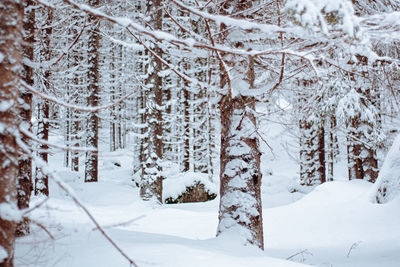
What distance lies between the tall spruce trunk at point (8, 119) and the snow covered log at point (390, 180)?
6.42 meters

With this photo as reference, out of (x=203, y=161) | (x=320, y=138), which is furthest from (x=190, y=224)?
(x=203, y=161)

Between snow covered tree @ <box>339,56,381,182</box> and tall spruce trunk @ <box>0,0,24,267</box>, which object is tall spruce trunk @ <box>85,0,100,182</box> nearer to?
snow covered tree @ <box>339,56,381,182</box>

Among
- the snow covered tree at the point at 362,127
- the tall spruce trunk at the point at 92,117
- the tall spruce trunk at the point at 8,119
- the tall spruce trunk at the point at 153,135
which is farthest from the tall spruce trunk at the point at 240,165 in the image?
the tall spruce trunk at the point at 92,117

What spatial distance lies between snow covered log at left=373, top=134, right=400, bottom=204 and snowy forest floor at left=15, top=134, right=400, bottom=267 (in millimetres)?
230

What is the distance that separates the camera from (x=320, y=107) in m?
11.3

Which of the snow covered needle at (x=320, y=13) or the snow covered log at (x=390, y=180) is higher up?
the snow covered needle at (x=320, y=13)

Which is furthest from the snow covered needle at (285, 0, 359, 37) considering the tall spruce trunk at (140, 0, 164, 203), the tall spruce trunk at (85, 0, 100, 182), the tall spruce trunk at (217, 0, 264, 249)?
the tall spruce trunk at (85, 0, 100, 182)

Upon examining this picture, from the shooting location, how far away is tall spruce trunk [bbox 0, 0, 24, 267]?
159cm

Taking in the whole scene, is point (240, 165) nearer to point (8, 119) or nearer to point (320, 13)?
point (320, 13)

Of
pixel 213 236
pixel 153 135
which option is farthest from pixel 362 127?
pixel 213 236

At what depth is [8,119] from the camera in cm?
165

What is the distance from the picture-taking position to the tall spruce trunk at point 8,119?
62.6 inches

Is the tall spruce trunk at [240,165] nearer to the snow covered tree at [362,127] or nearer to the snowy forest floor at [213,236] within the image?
the snowy forest floor at [213,236]

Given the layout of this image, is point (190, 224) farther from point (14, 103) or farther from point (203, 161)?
point (203, 161)
